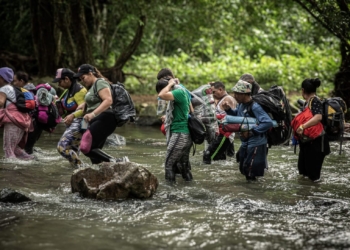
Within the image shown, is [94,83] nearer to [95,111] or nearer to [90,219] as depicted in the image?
[95,111]

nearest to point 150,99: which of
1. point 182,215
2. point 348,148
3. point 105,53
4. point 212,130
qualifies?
point 105,53

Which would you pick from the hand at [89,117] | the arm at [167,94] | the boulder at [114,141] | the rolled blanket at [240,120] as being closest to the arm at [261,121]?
the rolled blanket at [240,120]

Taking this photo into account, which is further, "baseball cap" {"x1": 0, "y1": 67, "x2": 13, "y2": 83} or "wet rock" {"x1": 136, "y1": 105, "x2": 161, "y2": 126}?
"wet rock" {"x1": 136, "y1": 105, "x2": 161, "y2": 126}

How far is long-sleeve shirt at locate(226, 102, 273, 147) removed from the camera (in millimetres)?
8828

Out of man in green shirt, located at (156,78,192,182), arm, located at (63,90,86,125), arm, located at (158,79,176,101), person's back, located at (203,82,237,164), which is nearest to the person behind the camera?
arm, located at (158,79,176,101)

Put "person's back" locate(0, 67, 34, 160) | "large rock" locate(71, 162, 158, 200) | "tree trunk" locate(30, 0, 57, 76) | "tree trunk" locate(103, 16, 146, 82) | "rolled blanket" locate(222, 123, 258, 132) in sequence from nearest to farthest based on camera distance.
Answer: "large rock" locate(71, 162, 158, 200) → "rolled blanket" locate(222, 123, 258, 132) → "person's back" locate(0, 67, 34, 160) → "tree trunk" locate(30, 0, 57, 76) → "tree trunk" locate(103, 16, 146, 82)

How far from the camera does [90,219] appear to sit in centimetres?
680

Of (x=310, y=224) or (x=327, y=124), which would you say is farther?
(x=327, y=124)

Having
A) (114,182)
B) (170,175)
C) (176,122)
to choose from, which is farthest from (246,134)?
(114,182)

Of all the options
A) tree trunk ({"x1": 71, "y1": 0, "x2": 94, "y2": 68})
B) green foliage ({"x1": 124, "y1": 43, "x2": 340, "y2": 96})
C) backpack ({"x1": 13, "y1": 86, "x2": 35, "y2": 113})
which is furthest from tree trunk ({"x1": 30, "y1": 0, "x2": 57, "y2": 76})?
backpack ({"x1": 13, "y1": 86, "x2": 35, "y2": 113})

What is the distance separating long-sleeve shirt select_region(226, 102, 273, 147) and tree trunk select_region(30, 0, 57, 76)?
13734 millimetres

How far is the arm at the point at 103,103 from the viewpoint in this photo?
8.80m

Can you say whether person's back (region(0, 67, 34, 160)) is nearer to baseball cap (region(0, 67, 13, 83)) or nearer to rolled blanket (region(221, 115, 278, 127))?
baseball cap (region(0, 67, 13, 83))

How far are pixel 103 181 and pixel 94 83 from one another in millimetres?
1737
